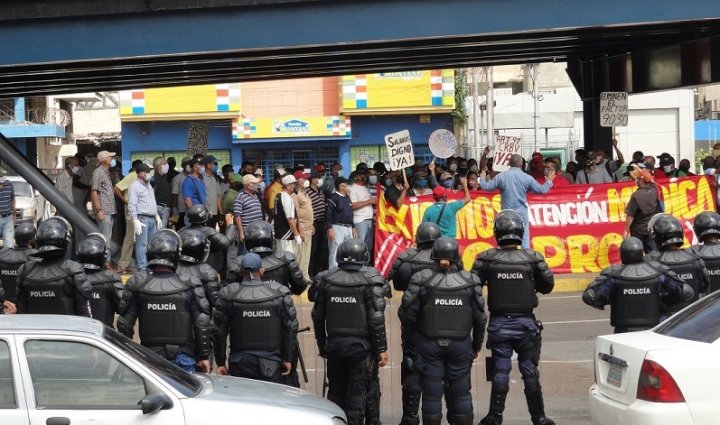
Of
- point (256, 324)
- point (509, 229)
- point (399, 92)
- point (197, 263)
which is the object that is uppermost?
point (399, 92)

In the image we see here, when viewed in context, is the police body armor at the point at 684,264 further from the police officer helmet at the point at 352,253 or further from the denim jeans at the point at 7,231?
the denim jeans at the point at 7,231

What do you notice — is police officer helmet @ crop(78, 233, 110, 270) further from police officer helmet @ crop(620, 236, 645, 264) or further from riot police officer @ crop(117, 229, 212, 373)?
police officer helmet @ crop(620, 236, 645, 264)

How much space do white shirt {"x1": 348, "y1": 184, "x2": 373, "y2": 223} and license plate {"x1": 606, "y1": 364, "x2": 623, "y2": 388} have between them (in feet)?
32.9

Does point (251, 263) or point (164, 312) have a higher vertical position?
point (251, 263)

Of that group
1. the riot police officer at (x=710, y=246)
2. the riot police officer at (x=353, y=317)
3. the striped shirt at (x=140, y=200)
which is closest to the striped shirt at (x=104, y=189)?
the striped shirt at (x=140, y=200)

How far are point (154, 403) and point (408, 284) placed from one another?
3414 millimetres

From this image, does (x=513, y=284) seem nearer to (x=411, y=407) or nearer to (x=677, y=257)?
(x=411, y=407)

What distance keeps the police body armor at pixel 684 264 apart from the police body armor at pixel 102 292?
4.46m

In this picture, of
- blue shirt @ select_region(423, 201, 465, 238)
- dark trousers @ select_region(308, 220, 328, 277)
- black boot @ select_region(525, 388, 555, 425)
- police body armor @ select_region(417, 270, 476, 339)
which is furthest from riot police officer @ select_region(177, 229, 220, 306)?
dark trousers @ select_region(308, 220, 328, 277)

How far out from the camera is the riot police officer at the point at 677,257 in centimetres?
969

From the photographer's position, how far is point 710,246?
1030 centimetres

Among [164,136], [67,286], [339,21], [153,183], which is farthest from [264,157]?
[67,286]

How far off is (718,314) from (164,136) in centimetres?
3670

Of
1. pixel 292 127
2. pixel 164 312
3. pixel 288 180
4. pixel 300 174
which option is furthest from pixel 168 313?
pixel 292 127
